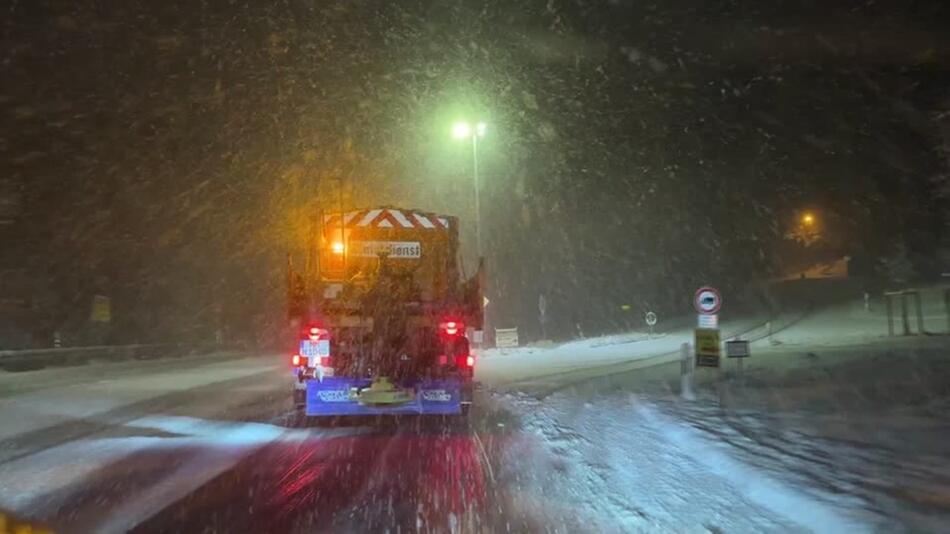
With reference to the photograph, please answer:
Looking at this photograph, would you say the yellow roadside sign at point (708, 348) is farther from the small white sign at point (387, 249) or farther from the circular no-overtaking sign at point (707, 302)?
the small white sign at point (387, 249)

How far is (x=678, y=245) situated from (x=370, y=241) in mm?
51674

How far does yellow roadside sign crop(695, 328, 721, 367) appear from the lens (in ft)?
47.5

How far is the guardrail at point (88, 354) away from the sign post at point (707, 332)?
1991 cm

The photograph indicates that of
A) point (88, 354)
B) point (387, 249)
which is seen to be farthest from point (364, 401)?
point (88, 354)

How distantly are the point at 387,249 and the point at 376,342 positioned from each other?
1.69m

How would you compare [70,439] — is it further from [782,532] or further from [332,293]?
[782,532]

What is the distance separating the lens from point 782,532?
6.53 metres

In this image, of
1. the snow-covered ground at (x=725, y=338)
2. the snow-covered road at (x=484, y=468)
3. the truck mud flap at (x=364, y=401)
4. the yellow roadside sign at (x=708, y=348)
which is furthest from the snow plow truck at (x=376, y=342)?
the snow-covered ground at (x=725, y=338)

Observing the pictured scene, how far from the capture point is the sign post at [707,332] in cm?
1451

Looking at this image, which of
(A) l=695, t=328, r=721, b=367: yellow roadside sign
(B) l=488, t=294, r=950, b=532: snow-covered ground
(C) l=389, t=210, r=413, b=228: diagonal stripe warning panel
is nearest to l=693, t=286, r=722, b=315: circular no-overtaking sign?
(A) l=695, t=328, r=721, b=367: yellow roadside sign

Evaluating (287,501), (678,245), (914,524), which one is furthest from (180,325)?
(914,524)

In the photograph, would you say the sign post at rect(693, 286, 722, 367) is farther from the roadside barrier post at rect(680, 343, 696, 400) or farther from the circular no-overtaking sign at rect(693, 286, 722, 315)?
the roadside barrier post at rect(680, 343, 696, 400)

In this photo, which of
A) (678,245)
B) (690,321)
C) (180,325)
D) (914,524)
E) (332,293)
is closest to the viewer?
(914,524)

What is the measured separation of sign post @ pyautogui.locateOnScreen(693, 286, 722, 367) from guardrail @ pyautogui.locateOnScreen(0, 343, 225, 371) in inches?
784
